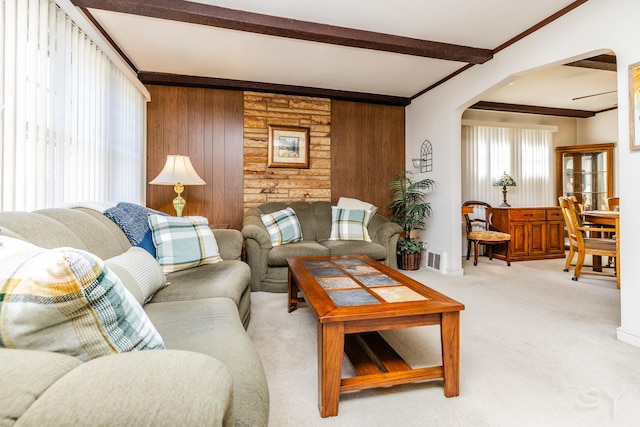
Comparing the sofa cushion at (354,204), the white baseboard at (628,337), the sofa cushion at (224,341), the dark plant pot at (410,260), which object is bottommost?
the white baseboard at (628,337)

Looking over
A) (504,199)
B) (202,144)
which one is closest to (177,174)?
(202,144)

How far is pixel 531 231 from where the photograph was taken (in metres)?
4.88

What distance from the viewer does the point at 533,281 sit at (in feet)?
12.0

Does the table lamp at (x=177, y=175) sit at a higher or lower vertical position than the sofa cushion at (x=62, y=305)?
higher

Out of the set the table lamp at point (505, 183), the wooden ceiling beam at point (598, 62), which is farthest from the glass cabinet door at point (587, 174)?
the wooden ceiling beam at point (598, 62)

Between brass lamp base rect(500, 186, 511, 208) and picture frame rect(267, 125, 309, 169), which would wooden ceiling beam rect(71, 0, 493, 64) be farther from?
brass lamp base rect(500, 186, 511, 208)

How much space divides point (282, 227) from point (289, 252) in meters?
0.40

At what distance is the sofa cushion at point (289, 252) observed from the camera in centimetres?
323

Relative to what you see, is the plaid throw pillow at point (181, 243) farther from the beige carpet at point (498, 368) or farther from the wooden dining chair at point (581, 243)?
the wooden dining chair at point (581, 243)

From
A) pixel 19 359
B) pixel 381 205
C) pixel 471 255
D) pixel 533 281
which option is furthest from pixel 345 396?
pixel 471 255

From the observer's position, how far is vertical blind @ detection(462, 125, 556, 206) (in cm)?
539

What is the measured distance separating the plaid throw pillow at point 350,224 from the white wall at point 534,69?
3.69 feet

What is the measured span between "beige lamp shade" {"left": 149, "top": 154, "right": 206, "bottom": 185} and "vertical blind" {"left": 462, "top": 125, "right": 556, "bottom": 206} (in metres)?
4.41

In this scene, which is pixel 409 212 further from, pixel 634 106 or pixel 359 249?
pixel 634 106
